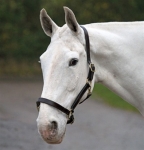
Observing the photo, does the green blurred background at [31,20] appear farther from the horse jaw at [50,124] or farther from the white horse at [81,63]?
the horse jaw at [50,124]

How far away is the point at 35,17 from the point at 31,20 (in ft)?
1.30

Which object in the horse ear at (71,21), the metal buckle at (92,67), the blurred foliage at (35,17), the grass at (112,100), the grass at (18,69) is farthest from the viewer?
the grass at (18,69)

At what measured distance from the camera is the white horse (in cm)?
412

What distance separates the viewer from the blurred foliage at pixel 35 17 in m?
29.2

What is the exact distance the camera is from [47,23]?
4598 millimetres

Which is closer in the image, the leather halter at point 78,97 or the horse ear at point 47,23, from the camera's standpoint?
the leather halter at point 78,97

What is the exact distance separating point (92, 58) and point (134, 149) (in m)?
5.47

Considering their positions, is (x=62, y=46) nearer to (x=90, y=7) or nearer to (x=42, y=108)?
(x=42, y=108)

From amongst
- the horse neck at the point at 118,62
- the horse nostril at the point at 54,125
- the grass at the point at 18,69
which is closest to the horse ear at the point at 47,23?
the horse neck at the point at 118,62

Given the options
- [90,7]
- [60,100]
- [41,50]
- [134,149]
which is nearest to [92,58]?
[60,100]

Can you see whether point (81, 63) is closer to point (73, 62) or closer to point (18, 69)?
point (73, 62)

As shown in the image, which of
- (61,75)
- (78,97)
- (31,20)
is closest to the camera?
(61,75)

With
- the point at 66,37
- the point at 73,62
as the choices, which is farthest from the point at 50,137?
the point at 66,37

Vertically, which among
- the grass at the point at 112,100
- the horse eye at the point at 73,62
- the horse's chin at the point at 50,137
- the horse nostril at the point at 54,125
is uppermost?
the horse eye at the point at 73,62
